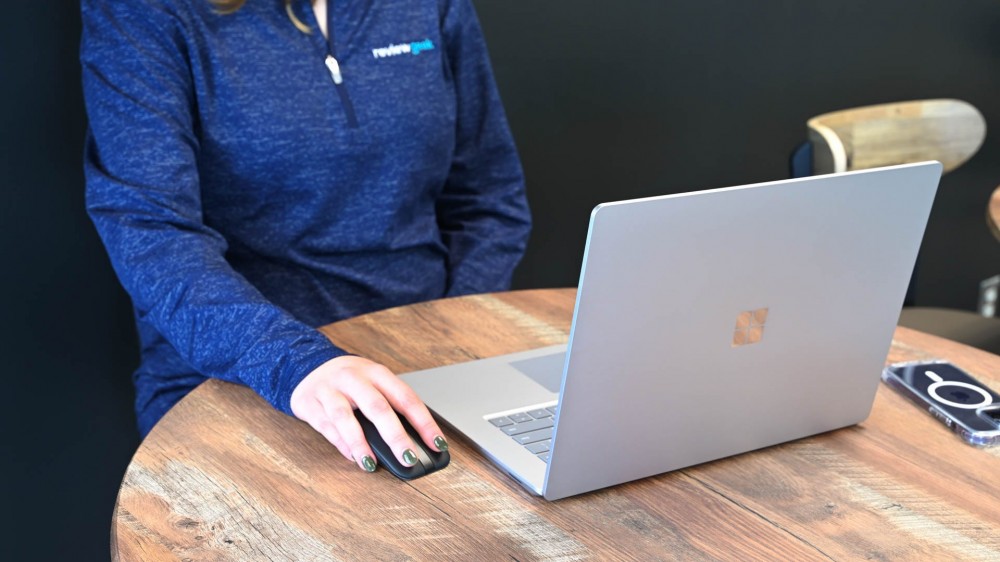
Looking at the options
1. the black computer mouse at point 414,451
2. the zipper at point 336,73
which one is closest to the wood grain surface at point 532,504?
the black computer mouse at point 414,451

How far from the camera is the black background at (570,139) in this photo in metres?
1.70

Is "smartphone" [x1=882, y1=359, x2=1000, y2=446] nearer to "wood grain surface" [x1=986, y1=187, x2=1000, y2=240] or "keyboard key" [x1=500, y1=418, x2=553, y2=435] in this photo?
"keyboard key" [x1=500, y1=418, x2=553, y2=435]

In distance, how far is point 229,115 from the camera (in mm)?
1499

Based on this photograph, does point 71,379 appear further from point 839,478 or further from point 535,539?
point 839,478

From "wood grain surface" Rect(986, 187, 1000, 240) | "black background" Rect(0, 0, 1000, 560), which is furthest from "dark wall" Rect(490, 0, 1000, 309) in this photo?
"wood grain surface" Rect(986, 187, 1000, 240)

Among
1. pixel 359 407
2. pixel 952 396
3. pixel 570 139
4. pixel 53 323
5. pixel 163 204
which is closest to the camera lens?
pixel 359 407

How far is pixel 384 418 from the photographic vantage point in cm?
103

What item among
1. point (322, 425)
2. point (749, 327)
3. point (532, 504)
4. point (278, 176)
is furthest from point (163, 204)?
point (749, 327)

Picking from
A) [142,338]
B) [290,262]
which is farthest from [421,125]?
[142,338]

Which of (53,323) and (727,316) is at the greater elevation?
(727,316)

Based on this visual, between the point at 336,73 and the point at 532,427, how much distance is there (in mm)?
720

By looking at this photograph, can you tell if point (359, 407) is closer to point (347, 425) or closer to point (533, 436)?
point (347, 425)

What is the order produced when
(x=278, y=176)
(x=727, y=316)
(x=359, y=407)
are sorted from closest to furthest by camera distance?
(x=727, y=316) < (x=359, y=407) < (x=278, y=176)

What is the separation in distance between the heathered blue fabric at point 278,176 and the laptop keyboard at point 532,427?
199 mm
